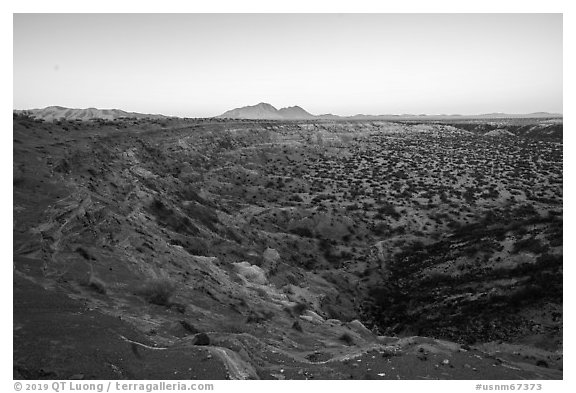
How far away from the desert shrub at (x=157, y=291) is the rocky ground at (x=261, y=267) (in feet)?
0.25

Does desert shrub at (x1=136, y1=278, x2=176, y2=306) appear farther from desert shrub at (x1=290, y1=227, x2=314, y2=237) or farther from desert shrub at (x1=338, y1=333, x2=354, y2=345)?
desert shrub at (x1=290, y1=227, x2=314, y2=237)

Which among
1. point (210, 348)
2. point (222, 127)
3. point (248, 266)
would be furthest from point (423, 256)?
point (222, 127)

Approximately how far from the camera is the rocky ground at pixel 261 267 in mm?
11648

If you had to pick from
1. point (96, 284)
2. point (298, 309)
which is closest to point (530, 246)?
point (298, 309)

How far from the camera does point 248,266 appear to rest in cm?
2347

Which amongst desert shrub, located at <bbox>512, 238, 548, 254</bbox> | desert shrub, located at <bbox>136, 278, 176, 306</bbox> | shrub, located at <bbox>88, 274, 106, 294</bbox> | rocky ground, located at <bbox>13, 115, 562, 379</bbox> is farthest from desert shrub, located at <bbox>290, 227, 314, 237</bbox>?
shrub, located at <bbox>88, 274, 106, 294</bbox>

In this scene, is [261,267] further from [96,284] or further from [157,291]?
[96,284]

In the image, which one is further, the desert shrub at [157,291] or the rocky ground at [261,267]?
the desert shrub at [157,291]

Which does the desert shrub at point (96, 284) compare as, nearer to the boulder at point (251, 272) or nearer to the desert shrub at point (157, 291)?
the desert shrub at point (157, 291)

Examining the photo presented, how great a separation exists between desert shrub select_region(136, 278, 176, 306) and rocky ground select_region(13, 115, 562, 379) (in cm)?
8

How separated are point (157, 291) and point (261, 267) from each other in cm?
1102

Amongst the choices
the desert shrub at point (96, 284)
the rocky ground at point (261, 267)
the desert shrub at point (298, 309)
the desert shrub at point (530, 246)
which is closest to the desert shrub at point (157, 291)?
the rocky ground at point (261, 267)

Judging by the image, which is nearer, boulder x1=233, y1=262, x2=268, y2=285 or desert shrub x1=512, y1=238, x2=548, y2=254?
boulder x1=233, y1=262, x2=268, y2=285

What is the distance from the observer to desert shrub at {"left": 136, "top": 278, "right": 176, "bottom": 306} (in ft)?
46.6
